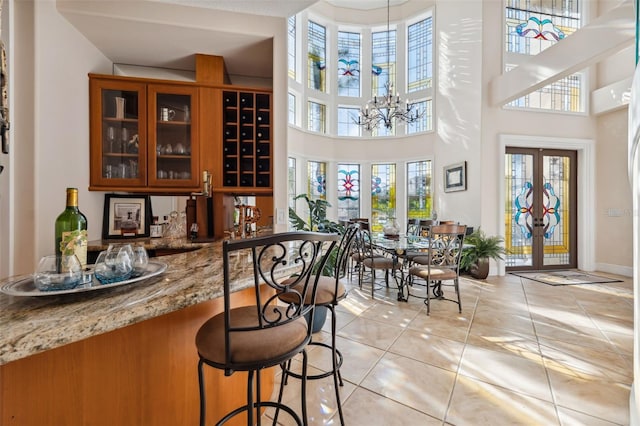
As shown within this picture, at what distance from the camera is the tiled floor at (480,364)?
64.4 inches

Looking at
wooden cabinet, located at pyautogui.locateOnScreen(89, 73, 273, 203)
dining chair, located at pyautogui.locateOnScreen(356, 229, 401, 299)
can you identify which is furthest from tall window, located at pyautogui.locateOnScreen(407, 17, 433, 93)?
wooden cabinet, located at pyautogui.locateOnScreen(89, 73, 273, 203)

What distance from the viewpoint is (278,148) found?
2.62 m

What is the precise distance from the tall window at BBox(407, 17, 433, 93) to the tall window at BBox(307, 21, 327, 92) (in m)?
2.05

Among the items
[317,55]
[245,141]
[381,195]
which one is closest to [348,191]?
[381,195]

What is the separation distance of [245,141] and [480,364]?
8.52 feet

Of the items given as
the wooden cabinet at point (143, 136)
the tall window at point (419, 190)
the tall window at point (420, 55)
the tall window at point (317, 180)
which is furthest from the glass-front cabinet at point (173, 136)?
the tall window at point (420, 55)

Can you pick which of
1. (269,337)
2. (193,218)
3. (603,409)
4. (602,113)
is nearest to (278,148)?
(193,218)

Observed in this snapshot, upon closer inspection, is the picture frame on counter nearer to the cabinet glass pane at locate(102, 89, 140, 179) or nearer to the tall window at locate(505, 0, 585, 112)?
the cabinet glass pane at locate(102, 89, 140, 179)

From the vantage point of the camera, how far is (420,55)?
6945 millimetres

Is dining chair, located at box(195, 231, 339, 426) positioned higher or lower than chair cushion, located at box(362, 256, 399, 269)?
higher

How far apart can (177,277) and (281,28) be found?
7.57 feet

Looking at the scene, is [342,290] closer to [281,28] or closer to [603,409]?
[603,409]

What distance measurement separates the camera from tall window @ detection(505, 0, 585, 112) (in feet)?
16.7

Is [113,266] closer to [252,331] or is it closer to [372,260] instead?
[252,331]
